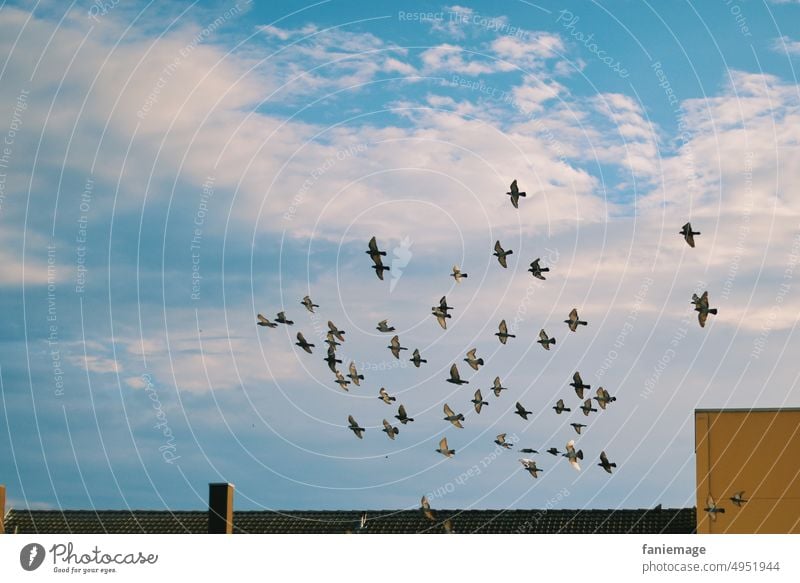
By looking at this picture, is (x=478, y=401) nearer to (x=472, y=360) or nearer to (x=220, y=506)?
(x=472, y=360)

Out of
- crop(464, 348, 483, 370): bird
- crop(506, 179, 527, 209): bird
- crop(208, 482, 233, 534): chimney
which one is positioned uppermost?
crop(506, 179, 527, 209): bird

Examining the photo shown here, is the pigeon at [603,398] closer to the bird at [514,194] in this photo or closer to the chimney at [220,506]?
the bird at [514,194]

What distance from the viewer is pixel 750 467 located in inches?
1882

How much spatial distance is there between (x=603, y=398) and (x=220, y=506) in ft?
55.7

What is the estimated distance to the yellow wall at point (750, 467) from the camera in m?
47.2

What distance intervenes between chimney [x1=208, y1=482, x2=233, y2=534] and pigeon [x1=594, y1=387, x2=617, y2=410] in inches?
647

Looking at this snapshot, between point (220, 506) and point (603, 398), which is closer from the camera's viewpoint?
point (603, 398)

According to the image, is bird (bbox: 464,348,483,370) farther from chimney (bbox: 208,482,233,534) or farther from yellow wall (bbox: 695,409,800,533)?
chimney (bbox: 208,482,233,534)

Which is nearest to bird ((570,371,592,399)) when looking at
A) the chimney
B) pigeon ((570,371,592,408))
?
pigeon ((570,371,592,408))

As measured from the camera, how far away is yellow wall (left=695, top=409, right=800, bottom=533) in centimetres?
4716

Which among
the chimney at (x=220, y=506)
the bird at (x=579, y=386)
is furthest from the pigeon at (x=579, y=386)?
the chimney at (x=220, y=506)

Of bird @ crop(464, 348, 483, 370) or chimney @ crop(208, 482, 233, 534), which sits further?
chimney @ crop(208, 482, 233, 534)

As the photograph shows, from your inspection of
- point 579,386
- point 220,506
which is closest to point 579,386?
point 579,386
